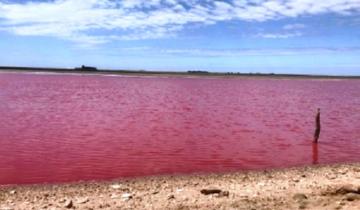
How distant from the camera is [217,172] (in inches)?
761

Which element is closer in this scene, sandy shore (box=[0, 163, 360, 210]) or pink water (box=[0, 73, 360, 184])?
sandy shore (box=[0, 163, 360, 210])

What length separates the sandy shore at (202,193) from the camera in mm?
12555

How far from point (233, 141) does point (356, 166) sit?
804 cm

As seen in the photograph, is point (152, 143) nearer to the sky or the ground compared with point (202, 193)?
nearer to the ground

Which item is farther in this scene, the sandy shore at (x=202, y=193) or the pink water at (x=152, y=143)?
the pink water at (x=152, y=143)

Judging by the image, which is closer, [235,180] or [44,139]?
[235,180]

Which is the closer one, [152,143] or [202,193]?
[202,193]

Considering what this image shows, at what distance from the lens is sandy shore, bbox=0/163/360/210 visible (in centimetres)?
1255

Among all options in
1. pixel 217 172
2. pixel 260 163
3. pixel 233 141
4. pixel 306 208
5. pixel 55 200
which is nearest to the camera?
pixel 306 208

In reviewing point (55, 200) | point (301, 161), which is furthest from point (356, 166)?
point (55, 200)

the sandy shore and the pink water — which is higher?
the sandy shore

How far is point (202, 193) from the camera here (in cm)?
1382

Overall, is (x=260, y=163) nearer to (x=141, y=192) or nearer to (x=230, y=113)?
(x=141, y=192)

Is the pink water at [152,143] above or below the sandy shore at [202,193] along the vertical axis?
below
